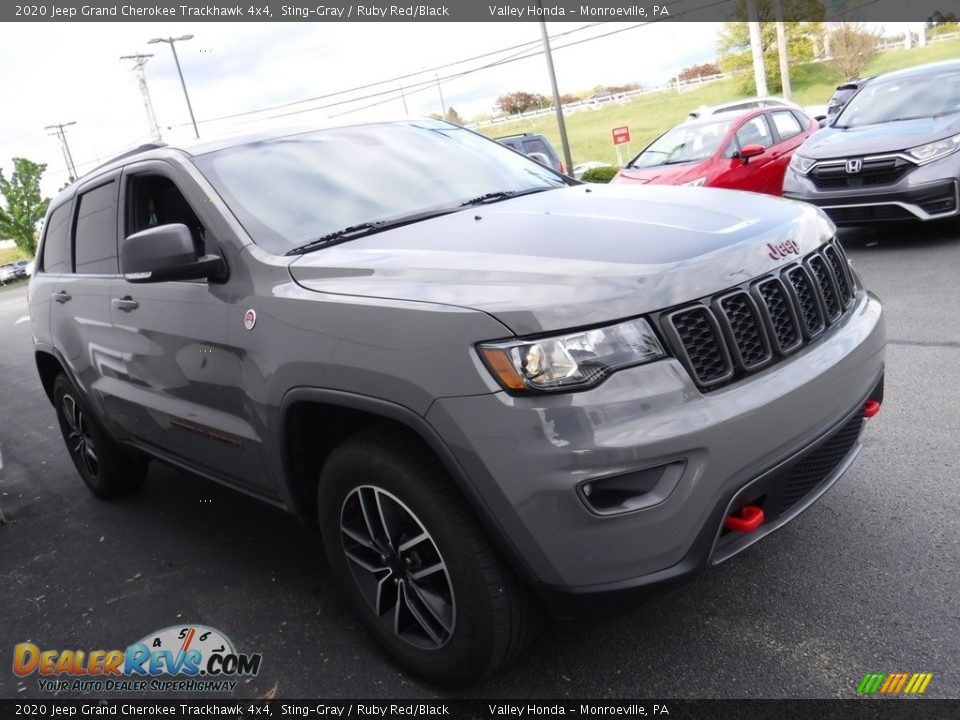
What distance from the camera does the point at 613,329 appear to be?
87.4 inches

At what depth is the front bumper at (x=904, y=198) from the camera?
7.70m

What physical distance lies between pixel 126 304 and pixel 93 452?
1.49 metres

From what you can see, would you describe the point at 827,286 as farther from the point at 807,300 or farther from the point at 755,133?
the point at 755,133

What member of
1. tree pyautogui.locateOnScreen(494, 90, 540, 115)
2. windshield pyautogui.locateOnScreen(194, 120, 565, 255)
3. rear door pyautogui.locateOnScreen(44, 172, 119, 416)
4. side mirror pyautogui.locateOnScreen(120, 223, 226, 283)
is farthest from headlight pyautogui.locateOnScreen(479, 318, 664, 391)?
tree pyautogui.locateOnScreen(494, 90, 540, 115)

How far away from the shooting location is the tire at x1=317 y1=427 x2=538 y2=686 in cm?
238

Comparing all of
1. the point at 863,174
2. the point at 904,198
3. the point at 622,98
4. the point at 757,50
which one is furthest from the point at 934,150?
the point at 622,98

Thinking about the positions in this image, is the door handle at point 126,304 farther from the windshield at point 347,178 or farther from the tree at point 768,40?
the tree at point 768,40

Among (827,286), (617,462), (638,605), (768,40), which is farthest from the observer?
(768,40)

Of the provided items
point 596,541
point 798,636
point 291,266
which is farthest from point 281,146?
point 798,636

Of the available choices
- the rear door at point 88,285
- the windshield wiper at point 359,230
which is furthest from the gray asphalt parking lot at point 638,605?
the windshield wiper at point 359,230

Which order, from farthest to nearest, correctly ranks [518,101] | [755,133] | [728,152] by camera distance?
[518,101]
[755,133]
[728,152]

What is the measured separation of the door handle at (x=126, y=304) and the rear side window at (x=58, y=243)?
90 centimetres

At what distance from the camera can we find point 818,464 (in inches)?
103

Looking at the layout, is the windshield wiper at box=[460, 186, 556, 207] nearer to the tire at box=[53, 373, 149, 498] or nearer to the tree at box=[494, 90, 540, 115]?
the tire at box=[53, 373, 149, 498]
